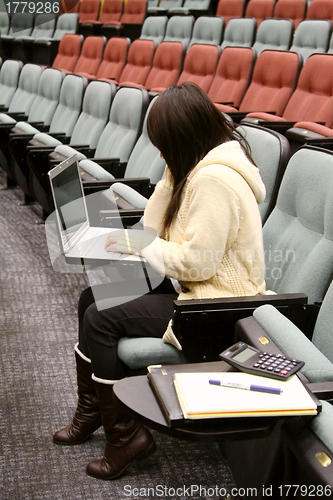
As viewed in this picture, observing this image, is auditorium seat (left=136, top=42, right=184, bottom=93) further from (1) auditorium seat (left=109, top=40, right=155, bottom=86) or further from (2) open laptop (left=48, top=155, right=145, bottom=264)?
(2) open laptop (left=48, top=155, right=145, bottom=264)

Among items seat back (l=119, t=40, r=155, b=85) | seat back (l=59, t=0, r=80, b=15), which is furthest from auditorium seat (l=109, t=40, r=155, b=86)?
seat back (l=59, t=0, r=80, b=15)

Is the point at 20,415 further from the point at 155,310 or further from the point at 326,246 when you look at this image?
the point at 326,246

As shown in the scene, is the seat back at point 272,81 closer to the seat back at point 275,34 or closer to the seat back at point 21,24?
the seat back at point 275,34

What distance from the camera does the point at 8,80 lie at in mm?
2680

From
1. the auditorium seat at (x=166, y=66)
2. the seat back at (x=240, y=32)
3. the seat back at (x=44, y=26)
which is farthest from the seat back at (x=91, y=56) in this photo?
the seat back at (x=44, y=26)

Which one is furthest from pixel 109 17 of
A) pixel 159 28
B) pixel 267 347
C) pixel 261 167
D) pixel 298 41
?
pixel 267 347

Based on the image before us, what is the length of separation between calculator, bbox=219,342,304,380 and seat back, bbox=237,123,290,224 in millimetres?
394

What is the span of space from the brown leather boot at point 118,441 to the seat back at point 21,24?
416 centimetres

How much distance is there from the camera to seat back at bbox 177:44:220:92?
2097 mm

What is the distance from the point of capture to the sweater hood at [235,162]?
0.62 metres

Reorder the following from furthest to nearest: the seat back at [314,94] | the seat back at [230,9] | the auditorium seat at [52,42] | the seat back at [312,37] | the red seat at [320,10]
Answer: the auditorium seat at [52,42] < the seat back at [230,9] < the red seat at [320,10] < the seat back at [312,37] < the seat back at [314,94]

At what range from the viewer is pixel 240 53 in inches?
75.9

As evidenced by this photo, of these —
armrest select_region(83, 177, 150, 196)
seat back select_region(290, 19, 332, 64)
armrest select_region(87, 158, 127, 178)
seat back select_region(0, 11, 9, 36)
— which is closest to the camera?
armrest select_region(83, 177, 150, 196)

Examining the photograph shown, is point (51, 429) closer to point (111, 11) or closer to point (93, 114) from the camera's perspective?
point (93, 114)
